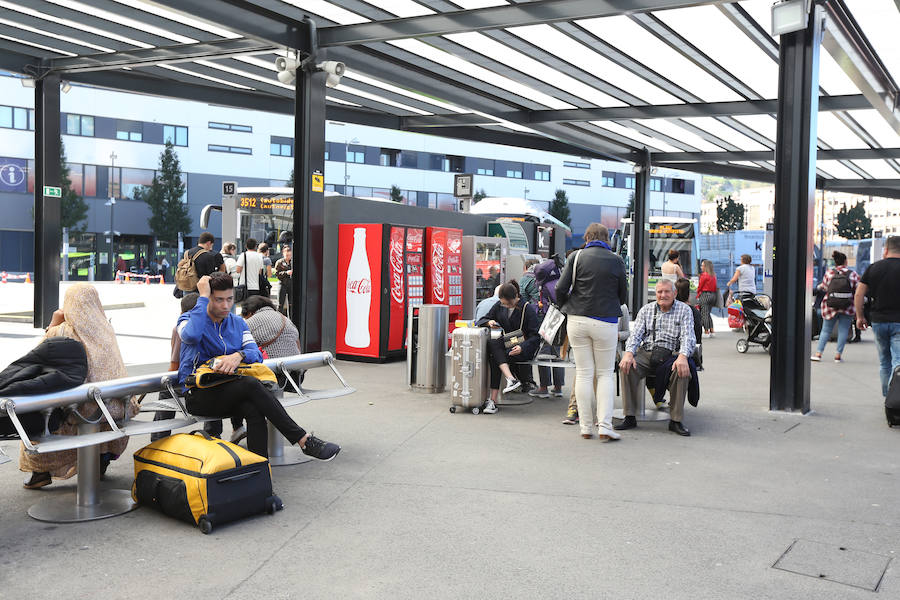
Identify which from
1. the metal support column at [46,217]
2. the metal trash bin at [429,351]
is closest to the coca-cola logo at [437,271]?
the metal trash bin at [429,351]

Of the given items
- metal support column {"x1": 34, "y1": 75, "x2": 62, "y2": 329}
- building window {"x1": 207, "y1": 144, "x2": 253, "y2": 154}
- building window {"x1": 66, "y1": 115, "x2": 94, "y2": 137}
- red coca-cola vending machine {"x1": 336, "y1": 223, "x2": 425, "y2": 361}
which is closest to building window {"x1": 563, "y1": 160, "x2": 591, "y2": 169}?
building window {"x1": 207, "y1": 144, "x2": 253, "y2": 154}

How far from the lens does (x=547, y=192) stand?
6738cm

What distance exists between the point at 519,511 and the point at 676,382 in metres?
2.84

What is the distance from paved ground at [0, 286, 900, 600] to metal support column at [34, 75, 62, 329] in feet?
29.3

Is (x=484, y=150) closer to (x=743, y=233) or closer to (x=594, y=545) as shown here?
(x=743, y=233)

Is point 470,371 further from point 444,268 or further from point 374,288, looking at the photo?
point 444,268

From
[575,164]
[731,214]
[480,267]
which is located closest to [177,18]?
[480,267]

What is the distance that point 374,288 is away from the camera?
468 inches

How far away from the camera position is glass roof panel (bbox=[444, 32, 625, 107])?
1092 centimetres

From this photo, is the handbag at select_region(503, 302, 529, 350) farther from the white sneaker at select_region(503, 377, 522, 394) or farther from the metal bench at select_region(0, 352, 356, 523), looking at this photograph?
Answer: the metal bench at select_region(0, 352, 356, 523)

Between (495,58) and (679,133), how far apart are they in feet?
23.4

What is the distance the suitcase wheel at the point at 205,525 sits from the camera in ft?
14.7

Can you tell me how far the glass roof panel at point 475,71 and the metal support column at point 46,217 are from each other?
22.6 feet

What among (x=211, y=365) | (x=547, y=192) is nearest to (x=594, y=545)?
(x=211, y=365)
